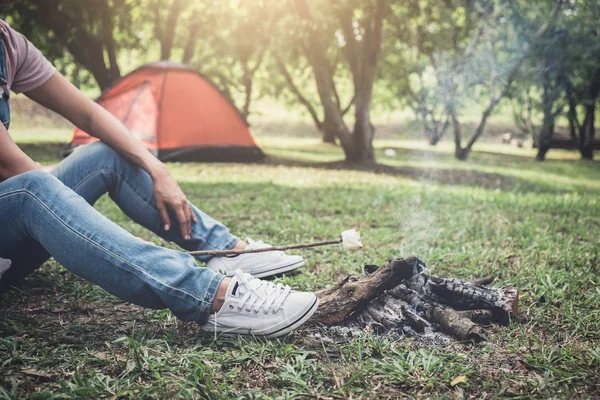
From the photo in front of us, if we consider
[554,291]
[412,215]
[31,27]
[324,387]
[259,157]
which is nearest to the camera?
[324,387]

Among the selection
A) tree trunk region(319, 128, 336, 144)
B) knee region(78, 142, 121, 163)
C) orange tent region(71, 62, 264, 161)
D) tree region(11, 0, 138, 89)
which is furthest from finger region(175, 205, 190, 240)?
tree trunk region(319, 128, 336, 144)

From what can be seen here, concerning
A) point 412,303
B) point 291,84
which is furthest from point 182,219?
point 291,84

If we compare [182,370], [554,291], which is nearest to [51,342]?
[182,370]

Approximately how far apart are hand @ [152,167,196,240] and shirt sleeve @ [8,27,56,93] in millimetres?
620

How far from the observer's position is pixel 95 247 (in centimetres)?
187

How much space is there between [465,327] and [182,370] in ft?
3.56

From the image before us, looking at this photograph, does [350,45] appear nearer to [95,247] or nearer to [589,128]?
[95,247]

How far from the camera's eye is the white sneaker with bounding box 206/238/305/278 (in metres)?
2.71

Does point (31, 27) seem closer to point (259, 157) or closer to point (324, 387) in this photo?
point (259, 157)

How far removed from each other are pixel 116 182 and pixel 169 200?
294 mm

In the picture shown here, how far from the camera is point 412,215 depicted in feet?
17.7

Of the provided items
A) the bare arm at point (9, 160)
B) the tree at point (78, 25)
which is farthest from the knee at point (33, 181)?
the tree at point (78, 25)

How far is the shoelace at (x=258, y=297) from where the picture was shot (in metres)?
2.01

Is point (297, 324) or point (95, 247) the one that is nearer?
point (95, 247)
